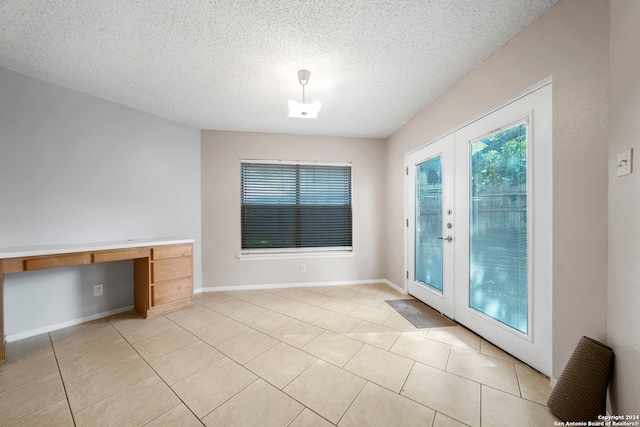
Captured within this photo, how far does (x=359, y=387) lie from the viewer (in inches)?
64.0

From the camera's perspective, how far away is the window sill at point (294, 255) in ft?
12.7

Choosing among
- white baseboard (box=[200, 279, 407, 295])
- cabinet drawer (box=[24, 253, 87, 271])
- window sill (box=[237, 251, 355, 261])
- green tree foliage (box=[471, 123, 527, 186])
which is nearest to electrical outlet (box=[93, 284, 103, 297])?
cabinet drawer (box=[24, 253, 87, 271])

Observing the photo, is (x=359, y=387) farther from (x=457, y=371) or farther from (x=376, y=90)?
(x=376, y=90)

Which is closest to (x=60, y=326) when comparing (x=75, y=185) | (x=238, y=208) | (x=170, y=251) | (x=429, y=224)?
(x=170, y=251)

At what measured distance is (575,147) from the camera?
Result: 1.46m

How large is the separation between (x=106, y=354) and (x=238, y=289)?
185 cm

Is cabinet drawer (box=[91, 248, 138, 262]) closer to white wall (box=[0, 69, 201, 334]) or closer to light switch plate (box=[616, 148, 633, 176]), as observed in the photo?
white wall (box=[0, 69, 201, 334])

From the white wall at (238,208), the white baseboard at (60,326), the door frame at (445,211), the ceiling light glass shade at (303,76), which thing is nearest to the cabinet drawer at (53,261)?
the white baseboard at (60,326)

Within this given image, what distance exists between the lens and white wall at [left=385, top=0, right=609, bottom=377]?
1.33 metres

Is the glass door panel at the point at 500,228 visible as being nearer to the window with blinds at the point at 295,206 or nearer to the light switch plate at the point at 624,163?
the light switch plate at the point at 624,163

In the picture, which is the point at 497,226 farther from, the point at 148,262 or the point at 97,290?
the point at 97,290

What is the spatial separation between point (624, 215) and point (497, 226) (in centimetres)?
92

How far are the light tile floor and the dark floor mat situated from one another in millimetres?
132

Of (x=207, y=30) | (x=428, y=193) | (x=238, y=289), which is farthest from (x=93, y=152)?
(x=428, y=193)
